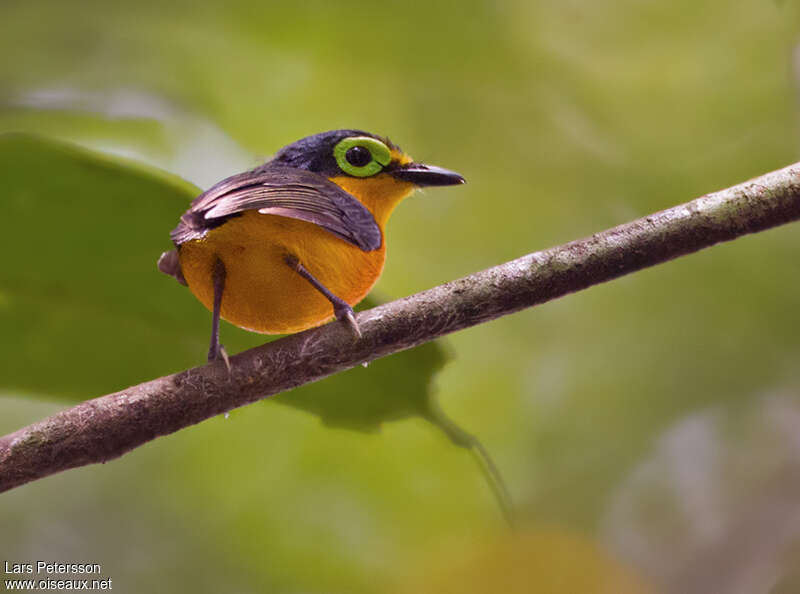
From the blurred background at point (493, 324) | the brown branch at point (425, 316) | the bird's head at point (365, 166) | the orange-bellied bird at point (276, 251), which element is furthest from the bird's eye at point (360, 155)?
the blurred background at point (493, 324)

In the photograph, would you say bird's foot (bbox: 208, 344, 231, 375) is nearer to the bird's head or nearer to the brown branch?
the brown branch

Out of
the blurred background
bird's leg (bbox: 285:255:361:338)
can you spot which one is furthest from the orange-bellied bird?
the blurred background

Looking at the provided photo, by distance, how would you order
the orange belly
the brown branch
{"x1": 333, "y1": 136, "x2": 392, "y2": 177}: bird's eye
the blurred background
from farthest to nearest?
the blurred background
{"x1": 333, "y1": 136, "x2": 392, "y2": 177}: bird's eye
the orange belly
the brown branch

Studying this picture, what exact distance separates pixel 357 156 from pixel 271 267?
26cm

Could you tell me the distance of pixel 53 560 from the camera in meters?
1.67

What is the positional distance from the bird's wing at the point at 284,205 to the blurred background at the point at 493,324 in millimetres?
520

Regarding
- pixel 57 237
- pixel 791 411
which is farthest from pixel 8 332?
pixel 791 411

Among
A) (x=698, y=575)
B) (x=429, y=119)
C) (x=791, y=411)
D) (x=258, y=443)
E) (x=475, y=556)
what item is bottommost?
(x=698, y=575)

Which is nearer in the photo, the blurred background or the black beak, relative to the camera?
the black beak

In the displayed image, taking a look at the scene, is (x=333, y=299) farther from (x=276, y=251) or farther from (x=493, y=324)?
(x=493, y=324)

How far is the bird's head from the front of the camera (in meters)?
1.16

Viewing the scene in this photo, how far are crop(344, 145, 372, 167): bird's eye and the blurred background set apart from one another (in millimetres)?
474

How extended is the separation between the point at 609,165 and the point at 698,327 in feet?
1.57

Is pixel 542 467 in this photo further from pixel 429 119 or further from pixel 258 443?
pixel 429 119
